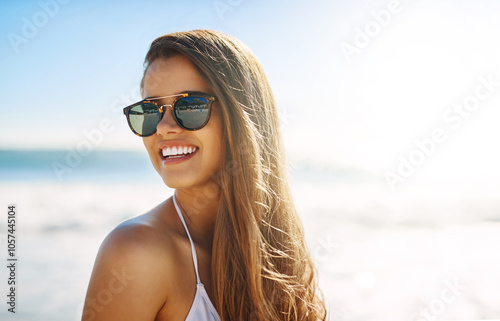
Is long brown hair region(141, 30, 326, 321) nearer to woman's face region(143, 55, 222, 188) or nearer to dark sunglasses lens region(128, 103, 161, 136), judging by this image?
woman's face region(143, 55, 222, 188)

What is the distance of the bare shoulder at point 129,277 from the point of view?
158cm

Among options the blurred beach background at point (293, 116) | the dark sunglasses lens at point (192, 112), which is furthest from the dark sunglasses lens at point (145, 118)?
the blurred beach background at point (293, 116)

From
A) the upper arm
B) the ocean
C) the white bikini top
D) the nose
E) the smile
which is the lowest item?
the ocean

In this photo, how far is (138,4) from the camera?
14.6m

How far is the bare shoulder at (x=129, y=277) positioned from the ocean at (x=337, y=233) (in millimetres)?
1095

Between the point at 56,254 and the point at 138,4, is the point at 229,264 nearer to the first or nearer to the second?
the point at 56,254

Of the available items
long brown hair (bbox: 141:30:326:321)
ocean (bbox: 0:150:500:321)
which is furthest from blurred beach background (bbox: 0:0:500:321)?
long brown hair (bbox: 141:30:326:321)

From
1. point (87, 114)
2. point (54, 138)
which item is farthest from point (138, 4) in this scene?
point (54, 138)

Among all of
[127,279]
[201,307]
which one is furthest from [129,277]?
[201,307]

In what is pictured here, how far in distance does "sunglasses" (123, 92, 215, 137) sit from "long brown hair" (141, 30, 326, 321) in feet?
0.25

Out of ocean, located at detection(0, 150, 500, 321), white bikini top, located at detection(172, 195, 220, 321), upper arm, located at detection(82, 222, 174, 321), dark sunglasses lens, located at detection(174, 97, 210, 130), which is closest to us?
upper arm, located at detection(82, 222, 174, 321)

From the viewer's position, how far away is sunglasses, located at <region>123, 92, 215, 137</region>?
1896 mm

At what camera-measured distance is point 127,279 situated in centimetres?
161

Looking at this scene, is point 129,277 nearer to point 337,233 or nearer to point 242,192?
point 242,192
